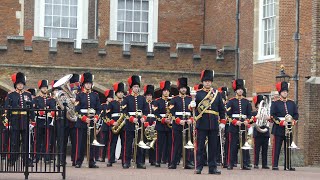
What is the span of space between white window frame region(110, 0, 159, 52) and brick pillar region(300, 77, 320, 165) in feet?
32.9

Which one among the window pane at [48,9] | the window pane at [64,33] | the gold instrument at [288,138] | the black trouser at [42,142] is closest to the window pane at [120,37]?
the window pane at [64,33]

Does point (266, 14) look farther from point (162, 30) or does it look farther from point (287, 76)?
point (162, 30)

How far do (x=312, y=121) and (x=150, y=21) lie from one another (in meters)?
11.4

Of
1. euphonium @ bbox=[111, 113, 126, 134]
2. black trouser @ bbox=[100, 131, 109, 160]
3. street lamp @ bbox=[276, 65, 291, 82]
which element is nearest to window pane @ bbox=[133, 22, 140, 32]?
street lamp @ bbox=[276, 65, 291, 82]

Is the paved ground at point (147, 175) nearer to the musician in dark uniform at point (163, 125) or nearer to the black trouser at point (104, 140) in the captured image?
the musician in dark uniform at point (163, 125)

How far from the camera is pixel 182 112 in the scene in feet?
78.0

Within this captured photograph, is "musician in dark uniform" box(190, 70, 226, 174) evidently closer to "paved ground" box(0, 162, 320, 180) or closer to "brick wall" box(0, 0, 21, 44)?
"paved ground" box(0, 162, 320, 180)

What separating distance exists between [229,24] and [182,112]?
44.6 feet

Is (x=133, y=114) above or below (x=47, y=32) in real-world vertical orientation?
below

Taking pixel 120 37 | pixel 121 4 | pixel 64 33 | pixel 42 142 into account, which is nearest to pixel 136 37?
pixel 120 37

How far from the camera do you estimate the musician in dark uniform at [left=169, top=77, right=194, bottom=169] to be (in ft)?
77.6

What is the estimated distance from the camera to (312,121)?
98.3ft

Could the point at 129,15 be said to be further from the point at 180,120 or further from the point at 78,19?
the point at 180,120

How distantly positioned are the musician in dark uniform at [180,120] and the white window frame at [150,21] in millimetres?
14888
